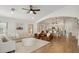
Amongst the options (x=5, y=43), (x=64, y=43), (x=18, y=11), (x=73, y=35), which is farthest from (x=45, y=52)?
(x=18, y=11)

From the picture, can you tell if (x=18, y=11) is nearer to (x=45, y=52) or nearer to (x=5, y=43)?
(x=5, y=43)

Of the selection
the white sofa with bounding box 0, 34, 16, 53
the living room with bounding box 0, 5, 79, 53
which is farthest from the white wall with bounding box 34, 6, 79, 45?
the white sofa with bounding box 0, 34, 16, 53

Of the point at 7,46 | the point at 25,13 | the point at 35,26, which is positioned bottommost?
the point at 7,46

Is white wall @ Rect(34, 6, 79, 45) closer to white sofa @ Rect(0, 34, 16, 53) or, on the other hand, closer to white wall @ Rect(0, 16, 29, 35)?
white wall @ Rect(0, 16, 29, 35)

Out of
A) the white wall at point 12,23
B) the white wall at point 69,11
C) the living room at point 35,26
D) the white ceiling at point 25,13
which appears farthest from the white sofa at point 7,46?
the white wall at point 69,11

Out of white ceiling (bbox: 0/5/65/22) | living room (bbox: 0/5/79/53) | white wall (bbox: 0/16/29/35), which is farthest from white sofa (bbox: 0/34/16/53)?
white ceiling (bbox: 0/5/65/22)

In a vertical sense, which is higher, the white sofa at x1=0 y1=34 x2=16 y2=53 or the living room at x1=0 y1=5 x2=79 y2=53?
the living room at x1=0 y1=5 x2=79 y2=53

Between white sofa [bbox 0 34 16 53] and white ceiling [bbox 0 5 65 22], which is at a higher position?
white ceiling [bbox 0 5 65 22]

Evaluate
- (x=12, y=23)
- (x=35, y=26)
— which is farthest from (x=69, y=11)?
(x=12, y=23)

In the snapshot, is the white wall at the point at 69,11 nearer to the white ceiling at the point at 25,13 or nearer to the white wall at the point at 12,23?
the white ceiling at the point at 25,13

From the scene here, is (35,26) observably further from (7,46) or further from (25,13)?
(7,46)
